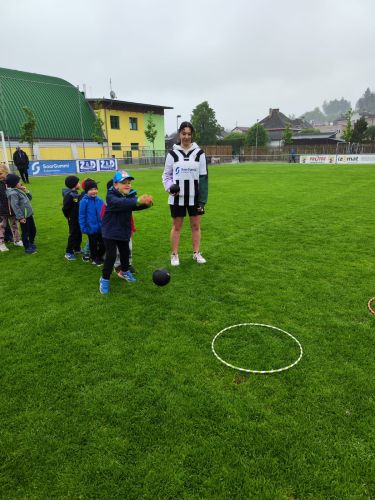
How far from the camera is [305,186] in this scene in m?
16.9

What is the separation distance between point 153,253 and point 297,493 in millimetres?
5287

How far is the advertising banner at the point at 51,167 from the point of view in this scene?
26528mm

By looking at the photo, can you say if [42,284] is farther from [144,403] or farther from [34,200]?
[34,200]

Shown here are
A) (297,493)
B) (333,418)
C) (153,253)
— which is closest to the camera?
(297,493)

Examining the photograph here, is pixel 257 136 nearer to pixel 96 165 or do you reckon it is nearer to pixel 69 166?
pixel 96 165

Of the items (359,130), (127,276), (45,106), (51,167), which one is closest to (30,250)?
(127,276)

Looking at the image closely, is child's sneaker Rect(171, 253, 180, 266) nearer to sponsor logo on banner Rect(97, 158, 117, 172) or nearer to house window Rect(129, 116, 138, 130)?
sponsor logo on banner Rect(97, 158, 117, 172)

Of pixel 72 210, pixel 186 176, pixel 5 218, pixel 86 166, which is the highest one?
pixel 186 176

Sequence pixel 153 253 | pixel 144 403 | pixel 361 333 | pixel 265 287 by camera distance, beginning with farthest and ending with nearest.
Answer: pixel 153 253, pixel 265 287, pixel 361 333, pixel 144 403

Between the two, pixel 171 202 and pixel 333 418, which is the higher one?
pixel 171 202

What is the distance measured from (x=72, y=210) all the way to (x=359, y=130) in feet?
188

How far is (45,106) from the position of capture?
38.7 metres

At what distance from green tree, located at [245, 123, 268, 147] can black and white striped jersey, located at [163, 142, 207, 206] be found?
5870 centimetres

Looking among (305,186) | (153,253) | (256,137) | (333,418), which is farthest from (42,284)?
(256,137)
